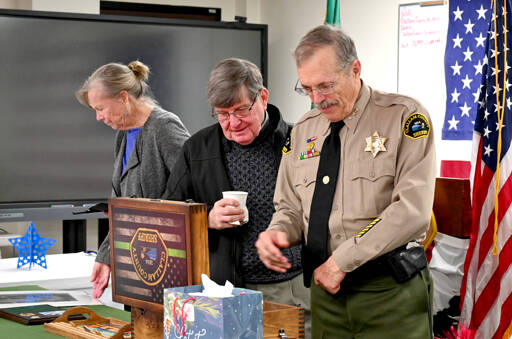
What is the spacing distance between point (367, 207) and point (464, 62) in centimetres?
222

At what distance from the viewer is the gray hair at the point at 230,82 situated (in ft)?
6.37

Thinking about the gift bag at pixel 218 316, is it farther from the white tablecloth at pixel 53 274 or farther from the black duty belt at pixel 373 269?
the white tablecloth at pixel 53 274

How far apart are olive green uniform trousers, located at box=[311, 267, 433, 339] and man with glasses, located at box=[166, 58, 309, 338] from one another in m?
0.29

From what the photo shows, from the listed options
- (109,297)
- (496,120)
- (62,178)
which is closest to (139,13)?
(62,178)

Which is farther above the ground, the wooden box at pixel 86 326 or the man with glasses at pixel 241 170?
the man with glasses at pixel 241 170

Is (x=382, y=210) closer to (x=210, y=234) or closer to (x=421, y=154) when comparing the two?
(x=421, y=154)

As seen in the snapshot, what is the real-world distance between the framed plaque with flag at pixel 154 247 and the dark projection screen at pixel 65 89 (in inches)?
143

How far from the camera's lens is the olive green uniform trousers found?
1.71 meters

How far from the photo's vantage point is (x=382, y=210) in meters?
1.71

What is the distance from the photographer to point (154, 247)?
1517 millimetres

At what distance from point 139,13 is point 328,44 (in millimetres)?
4516

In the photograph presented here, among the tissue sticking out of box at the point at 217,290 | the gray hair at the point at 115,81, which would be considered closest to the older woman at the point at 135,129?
the gray hair at the point at 115,81

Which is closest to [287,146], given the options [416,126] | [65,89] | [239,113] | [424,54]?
[239,113]

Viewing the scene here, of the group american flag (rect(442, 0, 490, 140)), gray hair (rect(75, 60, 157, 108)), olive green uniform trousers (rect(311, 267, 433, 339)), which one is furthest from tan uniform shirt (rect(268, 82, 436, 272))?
american flag (rect(442, 0, 490, 140))
